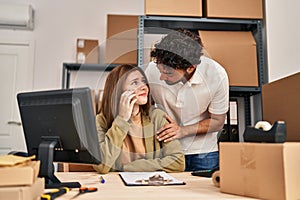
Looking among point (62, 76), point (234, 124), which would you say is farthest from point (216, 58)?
point (62, 76)

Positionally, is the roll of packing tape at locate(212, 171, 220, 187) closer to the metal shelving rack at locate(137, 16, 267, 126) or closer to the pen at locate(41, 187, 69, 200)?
the pen at locate(41, 187, 69, 200)

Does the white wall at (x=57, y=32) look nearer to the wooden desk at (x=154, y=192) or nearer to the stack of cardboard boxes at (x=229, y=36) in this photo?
the stack of cardboard boxes at (x=229, y=36)

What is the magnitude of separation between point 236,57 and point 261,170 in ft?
4.40

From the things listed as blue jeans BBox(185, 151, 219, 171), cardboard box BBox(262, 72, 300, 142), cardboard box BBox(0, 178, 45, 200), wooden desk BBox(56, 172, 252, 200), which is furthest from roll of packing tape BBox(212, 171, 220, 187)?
blue jeans BBox(185, 151, 219, 171)

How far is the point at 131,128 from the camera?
1.31m

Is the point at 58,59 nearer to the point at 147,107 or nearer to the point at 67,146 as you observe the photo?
the point at 147,107

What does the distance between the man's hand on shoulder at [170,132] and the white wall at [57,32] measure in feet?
5.59

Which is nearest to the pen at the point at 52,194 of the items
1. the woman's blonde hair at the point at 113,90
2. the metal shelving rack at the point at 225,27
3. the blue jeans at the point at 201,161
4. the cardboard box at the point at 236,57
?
the woman's blonde hair at the point at 113,90

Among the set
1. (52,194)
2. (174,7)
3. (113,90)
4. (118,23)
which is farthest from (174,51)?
(118,23)

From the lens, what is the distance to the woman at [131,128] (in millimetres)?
1229

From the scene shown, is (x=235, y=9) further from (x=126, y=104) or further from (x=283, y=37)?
(x=126, y=104)

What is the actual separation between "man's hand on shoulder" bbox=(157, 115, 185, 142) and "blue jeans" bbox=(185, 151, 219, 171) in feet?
0.69

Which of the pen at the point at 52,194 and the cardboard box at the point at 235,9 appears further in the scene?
the cardboard box at the point at 235,9

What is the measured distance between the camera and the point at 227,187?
730mm
